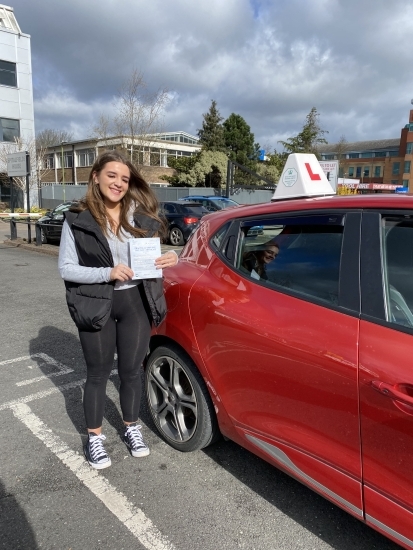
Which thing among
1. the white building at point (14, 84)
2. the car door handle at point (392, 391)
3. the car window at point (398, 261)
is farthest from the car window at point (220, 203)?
the white building at point (14, 84)

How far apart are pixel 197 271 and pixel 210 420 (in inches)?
35.0

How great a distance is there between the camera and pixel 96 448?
2.62 metres

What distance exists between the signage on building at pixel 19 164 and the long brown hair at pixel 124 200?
12.6 metres

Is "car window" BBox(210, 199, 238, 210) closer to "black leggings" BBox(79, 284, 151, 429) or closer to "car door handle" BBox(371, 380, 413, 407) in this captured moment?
"black leggings" BBox(79, 284, 151, 429)

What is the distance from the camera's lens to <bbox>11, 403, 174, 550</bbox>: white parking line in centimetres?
207

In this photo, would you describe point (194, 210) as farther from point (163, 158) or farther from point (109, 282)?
point (163, 158)

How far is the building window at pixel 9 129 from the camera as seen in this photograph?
3149 cm

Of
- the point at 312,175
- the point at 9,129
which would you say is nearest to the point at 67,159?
the point at 9,129

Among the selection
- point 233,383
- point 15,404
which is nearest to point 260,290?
point 233,383

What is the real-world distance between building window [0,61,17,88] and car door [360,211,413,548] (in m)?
36.1

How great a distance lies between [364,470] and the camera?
165 cm

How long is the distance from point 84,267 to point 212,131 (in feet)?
140

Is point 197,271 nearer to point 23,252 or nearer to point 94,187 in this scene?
point 94,187

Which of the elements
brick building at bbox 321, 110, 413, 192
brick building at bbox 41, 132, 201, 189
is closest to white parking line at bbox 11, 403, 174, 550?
brick building at bbox 41, 132, 201, 189
